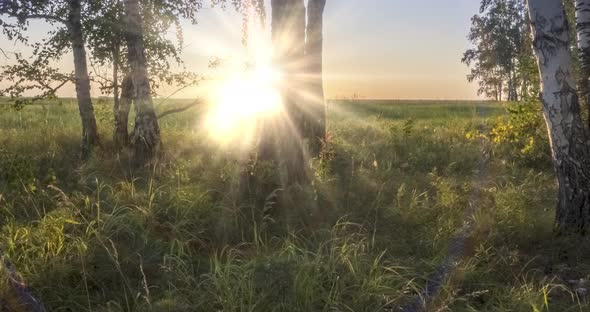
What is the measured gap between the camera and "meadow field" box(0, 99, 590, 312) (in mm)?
3799

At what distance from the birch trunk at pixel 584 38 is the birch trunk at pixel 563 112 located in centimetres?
166

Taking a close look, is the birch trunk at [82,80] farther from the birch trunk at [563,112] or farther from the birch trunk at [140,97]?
the birch trunk at [563,112]

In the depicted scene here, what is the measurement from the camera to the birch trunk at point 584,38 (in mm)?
6758

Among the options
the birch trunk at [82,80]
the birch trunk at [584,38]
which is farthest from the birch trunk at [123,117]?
the birch trunk at [584,38]

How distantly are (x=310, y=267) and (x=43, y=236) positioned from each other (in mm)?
2508

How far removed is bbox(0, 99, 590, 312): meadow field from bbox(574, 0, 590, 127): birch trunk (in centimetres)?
108

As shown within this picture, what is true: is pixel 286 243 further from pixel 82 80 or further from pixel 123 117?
pixel 82 80

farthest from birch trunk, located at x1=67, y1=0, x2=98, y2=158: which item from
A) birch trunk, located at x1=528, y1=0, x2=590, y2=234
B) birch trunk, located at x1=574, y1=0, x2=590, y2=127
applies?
birch trunk, located at x1=574, y1=0, x2=590, y2=127

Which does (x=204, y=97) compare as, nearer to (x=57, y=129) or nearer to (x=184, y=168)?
(x=184, y=168)

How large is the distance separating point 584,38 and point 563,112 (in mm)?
2788

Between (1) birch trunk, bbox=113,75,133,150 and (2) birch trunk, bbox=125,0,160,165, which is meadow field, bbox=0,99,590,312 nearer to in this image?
(2) birch trunk, bbox=125,0,160,165

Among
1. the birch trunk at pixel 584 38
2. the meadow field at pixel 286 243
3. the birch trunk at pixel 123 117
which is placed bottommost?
the meadow field at pixel 286 243

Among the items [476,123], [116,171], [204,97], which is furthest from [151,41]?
[476,123]

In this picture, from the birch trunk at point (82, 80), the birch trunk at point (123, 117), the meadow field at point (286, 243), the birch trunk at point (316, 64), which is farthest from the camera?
the birch trunk at point (123, 117)
